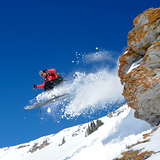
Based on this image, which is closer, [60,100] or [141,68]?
[141,68]

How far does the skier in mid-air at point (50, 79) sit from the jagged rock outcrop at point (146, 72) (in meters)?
7.44

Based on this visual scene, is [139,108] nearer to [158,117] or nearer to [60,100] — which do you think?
[158,117]

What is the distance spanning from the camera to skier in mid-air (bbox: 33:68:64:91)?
1462 cm

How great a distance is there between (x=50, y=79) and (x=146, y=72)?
9.30 m

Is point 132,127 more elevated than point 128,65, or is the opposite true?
point 128,65

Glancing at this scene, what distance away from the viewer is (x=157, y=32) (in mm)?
9719

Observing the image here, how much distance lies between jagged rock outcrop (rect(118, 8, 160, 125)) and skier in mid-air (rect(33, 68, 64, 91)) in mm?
7441

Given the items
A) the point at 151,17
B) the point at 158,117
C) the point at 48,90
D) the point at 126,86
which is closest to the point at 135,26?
the point at 151,17

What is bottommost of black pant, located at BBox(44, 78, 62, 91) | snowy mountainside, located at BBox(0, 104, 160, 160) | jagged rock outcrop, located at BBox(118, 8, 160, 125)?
snowy mountainside, located at BBox(0, 104, 160, 160)

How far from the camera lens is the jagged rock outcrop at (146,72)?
861 centimetres

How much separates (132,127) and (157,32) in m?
6.99

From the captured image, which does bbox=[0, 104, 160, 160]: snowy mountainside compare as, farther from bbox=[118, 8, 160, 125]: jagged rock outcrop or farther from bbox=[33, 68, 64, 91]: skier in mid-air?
bbox=[33, 68, 64, 91]: skier in mid-air

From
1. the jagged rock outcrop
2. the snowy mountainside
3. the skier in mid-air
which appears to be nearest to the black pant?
the skier in mid-air

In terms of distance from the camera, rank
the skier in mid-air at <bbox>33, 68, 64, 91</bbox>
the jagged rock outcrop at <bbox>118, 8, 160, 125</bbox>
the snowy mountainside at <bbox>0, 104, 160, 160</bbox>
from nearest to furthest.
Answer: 1. the snowy mountainside at <bbox>0, 104, 160, 160</bbox>
2. the jagged rock outcrop at <bbox>118, 8, 160, 125</bbox>
3. the skier in mid-air at <bbox>33, 68, 64, 91</bbox>
